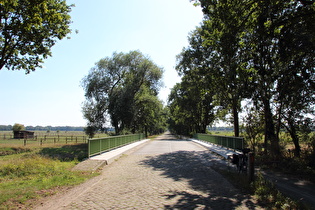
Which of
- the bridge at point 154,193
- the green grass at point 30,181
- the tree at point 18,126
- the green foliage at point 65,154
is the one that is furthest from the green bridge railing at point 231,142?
the tree at point 18,126

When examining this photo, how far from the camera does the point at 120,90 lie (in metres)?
38.9

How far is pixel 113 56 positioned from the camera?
1599 inches

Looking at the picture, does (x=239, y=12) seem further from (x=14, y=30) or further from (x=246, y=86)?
(x=14, y=30)

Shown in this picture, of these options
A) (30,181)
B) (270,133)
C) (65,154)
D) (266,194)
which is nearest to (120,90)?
(65,154)

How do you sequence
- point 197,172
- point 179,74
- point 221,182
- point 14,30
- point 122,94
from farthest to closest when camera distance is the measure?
point 122,94 → point 179,74 → point 14,30 → point 197,172 → point 221,182

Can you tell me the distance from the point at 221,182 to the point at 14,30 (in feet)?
49.1

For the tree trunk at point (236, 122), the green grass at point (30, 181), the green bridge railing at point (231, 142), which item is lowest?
the green grass at point (30, 181)

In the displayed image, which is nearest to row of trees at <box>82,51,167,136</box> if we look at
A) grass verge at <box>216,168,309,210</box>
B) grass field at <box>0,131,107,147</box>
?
grass field at <box>0,131,107,147</box>

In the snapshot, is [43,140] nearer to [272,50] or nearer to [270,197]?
[272,50]

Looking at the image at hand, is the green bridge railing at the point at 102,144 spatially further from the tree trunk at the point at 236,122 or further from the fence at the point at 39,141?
the fence at the point at 39,141

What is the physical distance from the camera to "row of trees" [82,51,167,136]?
37.3 m

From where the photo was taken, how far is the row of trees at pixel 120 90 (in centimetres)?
3731

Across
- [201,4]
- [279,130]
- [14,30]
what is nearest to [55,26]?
[14,30]

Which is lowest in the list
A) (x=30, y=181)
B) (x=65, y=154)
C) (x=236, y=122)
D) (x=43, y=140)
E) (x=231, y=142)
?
(x=43, y=140)
